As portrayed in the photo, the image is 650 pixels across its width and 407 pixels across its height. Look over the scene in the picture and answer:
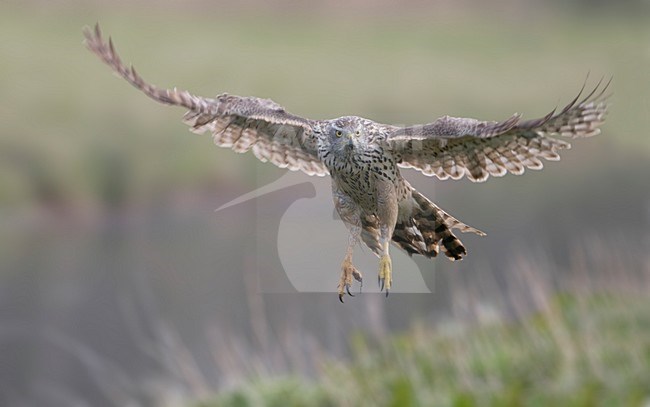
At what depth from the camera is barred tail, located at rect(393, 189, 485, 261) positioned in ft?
2.57

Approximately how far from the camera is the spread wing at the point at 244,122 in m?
0.77

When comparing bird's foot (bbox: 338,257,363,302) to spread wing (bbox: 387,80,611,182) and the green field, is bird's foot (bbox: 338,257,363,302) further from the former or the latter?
the green field

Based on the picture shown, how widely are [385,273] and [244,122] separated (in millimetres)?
228

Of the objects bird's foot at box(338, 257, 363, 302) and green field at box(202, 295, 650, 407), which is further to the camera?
green field at box(202, 295, 650, 407)

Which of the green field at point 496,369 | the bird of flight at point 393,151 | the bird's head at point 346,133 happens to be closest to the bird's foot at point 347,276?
the bird of flight at point 393,151

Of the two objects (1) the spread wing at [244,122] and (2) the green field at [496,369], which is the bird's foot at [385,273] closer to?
(1) the spread wing at [244,122]

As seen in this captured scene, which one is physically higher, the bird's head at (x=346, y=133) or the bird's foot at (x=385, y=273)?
the bird's head at (x=346, y=133)

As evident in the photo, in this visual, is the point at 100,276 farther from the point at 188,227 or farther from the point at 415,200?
the point at 415,200

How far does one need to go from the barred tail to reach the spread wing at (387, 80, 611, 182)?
4 cm

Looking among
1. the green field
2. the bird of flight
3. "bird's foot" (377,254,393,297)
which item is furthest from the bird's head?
the green field

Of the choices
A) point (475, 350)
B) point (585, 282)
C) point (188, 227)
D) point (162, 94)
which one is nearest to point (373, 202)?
point (162, 94)

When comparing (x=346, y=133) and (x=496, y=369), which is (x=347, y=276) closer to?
(x=346, y=133)

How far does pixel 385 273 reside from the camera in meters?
0.74

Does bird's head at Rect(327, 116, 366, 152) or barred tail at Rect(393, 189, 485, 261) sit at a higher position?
bird's head at Rect(327, 116, 366, 152)
